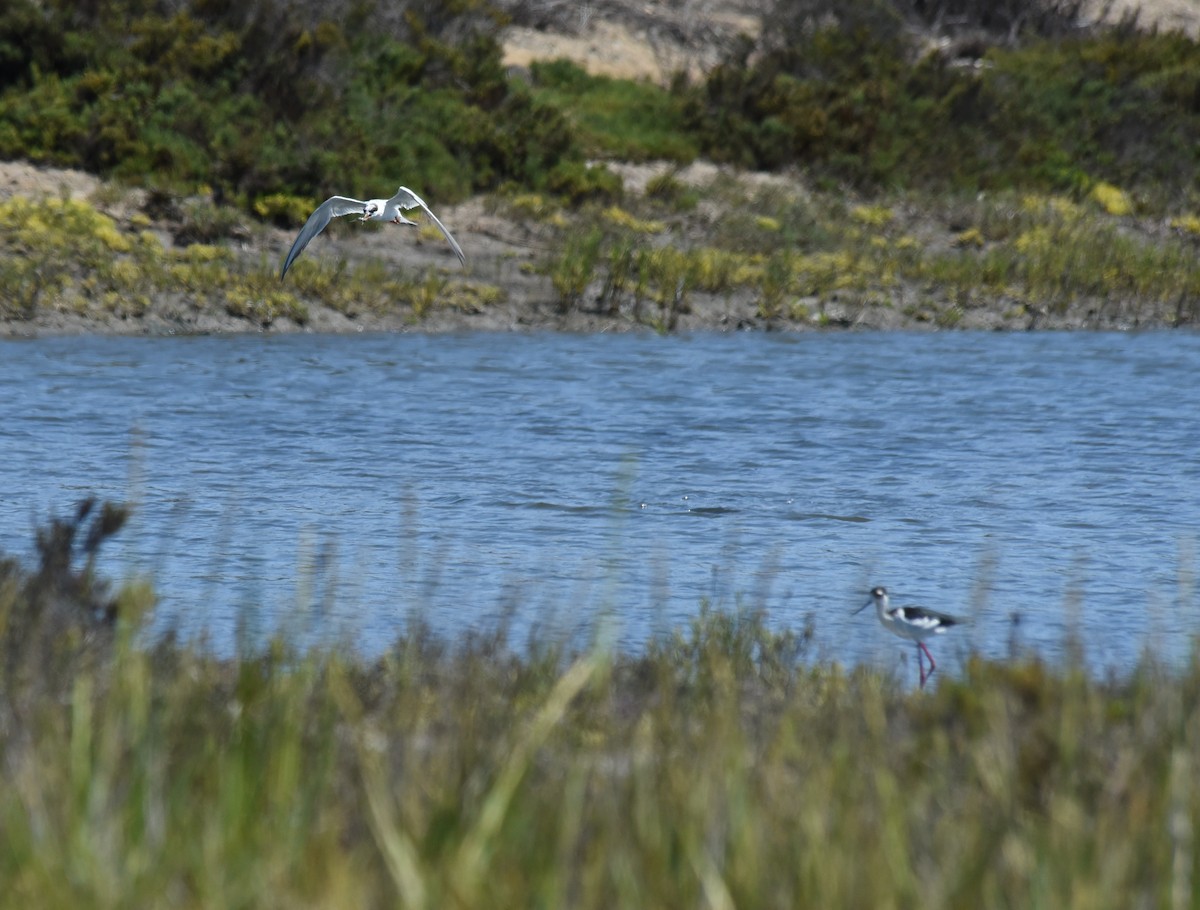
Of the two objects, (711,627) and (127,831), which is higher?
(127,831)

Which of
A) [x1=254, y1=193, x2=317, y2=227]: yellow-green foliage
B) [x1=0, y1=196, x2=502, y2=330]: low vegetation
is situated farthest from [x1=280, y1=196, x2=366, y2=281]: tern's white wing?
[x1=254, y1=193, x2=317, y2=227]: yellow-green foliage

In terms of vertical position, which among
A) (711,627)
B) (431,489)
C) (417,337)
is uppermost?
(711,627)

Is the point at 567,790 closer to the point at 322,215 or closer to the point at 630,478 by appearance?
the point at 630,478

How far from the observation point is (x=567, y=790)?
4152 millimetres

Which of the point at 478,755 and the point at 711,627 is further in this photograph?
the point at 711,627

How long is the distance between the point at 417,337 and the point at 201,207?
2.88 meters

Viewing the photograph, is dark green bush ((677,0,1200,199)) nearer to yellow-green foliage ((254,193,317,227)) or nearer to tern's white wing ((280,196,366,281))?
yellow-green foliage ((254,193,317,227))

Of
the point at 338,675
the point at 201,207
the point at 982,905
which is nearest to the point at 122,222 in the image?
the point at 201,207

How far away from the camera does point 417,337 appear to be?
18734mm

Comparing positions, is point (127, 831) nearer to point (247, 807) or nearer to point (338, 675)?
point (247, 807)

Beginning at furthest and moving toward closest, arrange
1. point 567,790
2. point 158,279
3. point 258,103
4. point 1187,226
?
point 1187,226, point 258,103, point 158,279, point 567,790

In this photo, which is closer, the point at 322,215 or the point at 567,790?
the point at 567,790

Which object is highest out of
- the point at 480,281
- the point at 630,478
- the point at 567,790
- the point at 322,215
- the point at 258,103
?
the point at 630,478

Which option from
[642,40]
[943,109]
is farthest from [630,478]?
[642,40]
